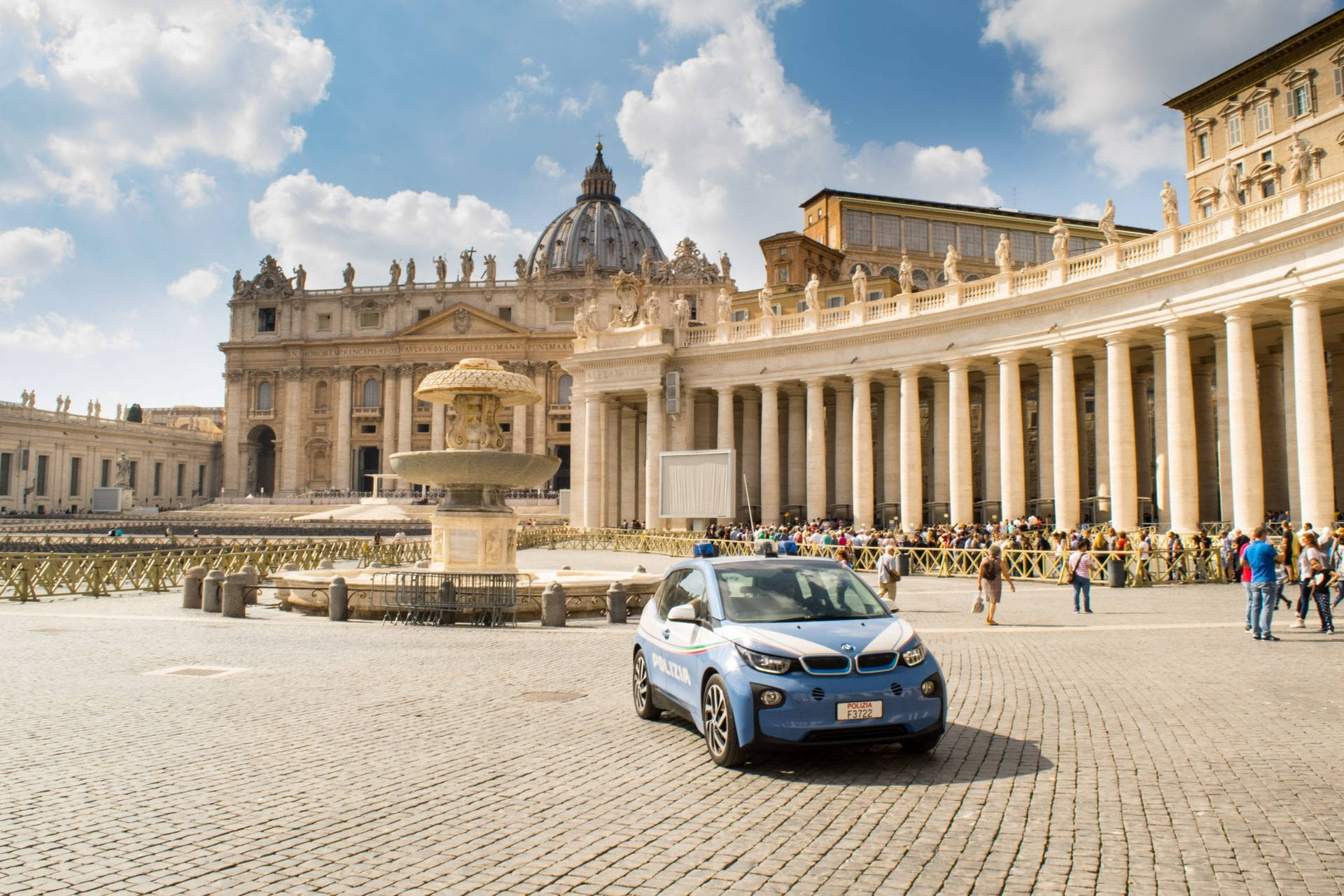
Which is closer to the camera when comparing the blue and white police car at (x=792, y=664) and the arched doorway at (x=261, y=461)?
the blue and white police car at (x=792, y=664)

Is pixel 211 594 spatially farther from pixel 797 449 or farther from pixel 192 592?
pixel 797 449

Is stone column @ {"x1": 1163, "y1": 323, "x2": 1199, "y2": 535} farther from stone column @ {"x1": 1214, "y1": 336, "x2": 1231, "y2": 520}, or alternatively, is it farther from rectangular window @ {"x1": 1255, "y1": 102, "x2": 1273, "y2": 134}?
rectangular window @ {"x1": 1255, "y1": 102, "x2": 1273, "y2": 134}

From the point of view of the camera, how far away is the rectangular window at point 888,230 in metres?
79.8

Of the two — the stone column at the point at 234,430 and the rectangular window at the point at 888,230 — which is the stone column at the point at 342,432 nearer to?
the stone column at the point at 234,430

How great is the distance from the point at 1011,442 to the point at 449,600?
2493 centimetres

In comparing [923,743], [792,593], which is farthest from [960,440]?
[923,743]

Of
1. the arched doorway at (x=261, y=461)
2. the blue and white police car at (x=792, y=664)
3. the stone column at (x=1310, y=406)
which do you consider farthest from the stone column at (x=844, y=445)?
the arched doorway at (x=261, y=461)

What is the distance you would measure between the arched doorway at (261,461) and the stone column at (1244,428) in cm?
10618

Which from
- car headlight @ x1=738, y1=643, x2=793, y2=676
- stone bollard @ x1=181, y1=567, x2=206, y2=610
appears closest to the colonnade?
stone bollard @ x1=181, y1=567, x2=206, y2=610

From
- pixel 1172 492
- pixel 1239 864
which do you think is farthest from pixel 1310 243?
pixel 1239 864

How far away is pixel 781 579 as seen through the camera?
336 inches

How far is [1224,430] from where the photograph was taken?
31.1 m

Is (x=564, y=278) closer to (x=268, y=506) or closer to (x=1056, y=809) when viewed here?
(x=268, y=506)

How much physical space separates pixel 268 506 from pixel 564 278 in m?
43.1
